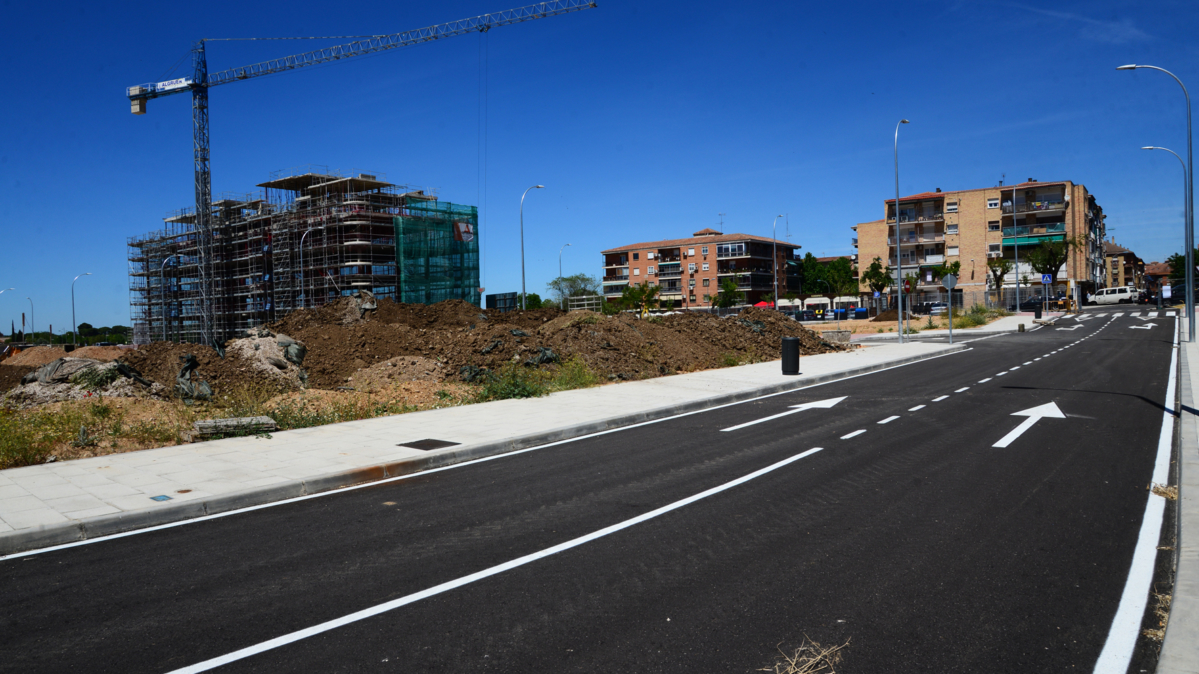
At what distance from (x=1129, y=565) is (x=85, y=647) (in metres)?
6.40

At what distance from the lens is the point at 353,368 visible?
694 inches

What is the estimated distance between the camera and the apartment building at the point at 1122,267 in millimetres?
142000

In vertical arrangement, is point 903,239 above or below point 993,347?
above

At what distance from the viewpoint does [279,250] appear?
67250 mm

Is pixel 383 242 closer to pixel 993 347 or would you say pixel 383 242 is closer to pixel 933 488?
pixel 993 347

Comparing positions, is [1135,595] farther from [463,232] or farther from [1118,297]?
[1118,297]

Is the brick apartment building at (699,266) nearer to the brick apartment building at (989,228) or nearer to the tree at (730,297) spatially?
the tree at (730,297)

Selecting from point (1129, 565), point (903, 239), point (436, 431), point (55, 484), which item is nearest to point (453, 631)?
point (1129, 565)

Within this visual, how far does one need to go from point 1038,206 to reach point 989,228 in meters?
5.50

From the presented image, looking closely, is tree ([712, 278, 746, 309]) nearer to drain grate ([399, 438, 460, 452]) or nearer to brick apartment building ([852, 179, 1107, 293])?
brick apartment building ([852, 179, 1107, 293])

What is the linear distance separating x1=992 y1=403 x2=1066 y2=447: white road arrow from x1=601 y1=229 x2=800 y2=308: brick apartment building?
305ft

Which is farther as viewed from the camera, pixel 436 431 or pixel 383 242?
pixel 383 242

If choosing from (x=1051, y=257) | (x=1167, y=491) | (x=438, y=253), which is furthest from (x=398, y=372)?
(x=1051, y=257)

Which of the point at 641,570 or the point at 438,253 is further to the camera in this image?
the point at 438,253
